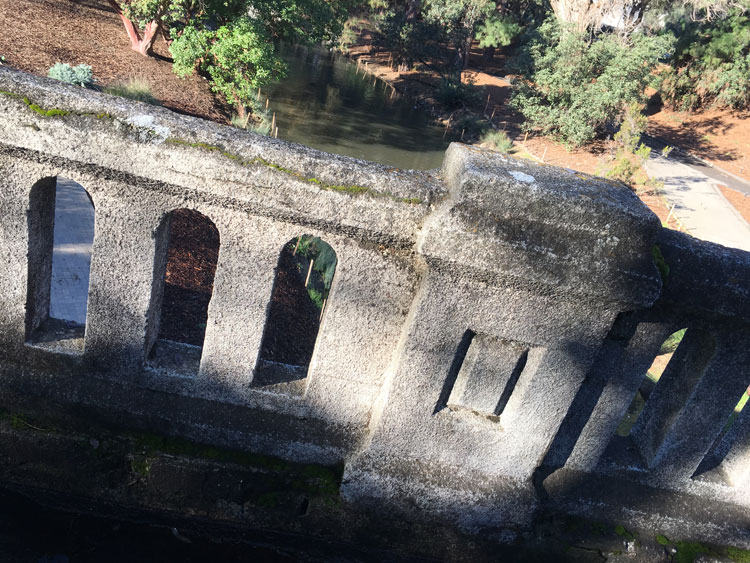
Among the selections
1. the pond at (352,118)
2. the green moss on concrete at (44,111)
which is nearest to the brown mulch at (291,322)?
the green moss on concrete at (44,111)

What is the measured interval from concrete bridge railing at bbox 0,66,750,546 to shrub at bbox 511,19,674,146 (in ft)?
74.4

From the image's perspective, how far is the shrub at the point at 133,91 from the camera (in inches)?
579

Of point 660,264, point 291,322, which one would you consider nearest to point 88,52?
point 291,322

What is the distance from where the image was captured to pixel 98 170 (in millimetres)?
2754

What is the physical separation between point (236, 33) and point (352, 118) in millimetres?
11404

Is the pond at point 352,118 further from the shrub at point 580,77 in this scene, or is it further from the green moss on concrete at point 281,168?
the green moss on concrete at point 281,168

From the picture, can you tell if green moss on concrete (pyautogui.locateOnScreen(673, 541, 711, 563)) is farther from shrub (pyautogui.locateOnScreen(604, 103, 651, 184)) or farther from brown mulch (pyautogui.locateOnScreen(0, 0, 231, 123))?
shrub (pyautogui.locateOnScreen(604, 103, 651, 184))

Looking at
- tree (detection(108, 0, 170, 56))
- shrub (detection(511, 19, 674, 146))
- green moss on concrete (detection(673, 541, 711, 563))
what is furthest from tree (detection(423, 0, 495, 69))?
green moss on concrete (detection(673, 541, 711, 563))

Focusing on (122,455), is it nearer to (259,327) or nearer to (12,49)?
(259,327)

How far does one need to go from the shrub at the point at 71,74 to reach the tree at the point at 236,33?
10.8 feet

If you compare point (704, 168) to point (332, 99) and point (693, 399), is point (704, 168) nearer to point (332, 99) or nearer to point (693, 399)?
point (332, 99)

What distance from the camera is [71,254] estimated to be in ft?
23.1

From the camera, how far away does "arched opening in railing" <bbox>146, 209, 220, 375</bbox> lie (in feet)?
10.6

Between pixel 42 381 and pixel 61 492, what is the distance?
26.5 inches
